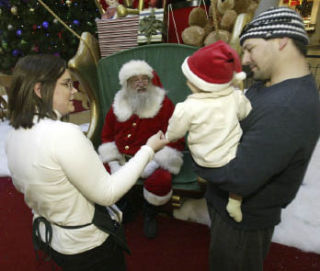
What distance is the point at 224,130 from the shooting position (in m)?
0.89

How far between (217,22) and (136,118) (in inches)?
43.1

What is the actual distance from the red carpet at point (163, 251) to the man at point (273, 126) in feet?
3.17

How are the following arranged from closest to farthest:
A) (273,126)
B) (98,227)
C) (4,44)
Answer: (273,126) → (98,227) → (4,44)

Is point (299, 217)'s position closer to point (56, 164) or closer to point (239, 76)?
point (239, 76)

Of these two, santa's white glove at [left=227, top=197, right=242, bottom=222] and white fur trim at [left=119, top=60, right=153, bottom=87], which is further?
white fur trim at [left=119, top=60, right=153, bottom=87]

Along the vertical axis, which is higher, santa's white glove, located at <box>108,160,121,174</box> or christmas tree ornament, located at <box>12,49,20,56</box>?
christmas tree ornament, located at <box>12,49,20,56</box>

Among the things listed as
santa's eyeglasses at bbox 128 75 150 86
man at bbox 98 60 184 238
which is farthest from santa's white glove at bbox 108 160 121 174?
santa's eyeglasses at bbox 128 75 150 86

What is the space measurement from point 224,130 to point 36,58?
30.0 inches

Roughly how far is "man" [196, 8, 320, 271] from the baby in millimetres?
51

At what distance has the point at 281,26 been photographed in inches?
31.2

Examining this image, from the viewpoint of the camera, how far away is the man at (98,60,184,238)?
1936 mm

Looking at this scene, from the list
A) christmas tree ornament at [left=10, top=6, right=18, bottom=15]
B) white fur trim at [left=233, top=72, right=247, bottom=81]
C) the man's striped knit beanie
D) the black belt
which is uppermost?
christmas tree ornament at [left=10, top=6, right=18, bottom=15]

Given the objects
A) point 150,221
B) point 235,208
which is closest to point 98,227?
point 235,208

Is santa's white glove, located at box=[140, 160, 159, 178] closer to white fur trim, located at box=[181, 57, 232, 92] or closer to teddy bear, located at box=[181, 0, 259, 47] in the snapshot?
white fur trim, located at box=[181, 57, 232, 92]
